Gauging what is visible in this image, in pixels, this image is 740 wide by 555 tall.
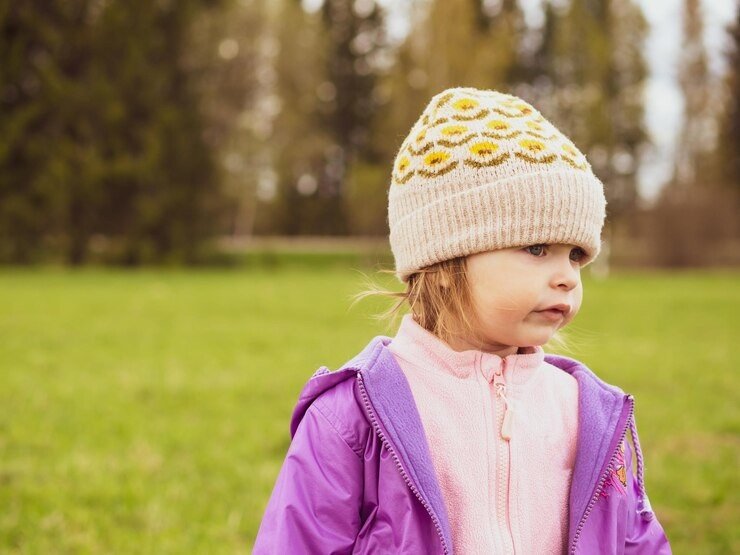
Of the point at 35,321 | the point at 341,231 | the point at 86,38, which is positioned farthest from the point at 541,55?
the point at 35,321

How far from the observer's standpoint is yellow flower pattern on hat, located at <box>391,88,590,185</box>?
6.19 feet

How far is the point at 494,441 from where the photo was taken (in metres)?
1.86

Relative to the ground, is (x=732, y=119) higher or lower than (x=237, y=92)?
lower

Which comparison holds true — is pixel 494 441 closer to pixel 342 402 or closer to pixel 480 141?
pixel 342 402

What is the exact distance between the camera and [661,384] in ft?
23.1

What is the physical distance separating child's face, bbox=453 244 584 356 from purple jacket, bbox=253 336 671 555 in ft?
0.71

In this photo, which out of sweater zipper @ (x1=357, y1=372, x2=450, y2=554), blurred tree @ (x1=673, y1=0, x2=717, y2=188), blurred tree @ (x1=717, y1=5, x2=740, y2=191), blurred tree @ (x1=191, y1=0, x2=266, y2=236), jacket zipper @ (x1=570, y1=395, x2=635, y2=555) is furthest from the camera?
blurred tree @ (x1=673, y1=0, x2=717, y2=188)

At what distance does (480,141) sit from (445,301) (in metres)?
0.34

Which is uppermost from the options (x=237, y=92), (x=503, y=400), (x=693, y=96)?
(x=693, y=96)

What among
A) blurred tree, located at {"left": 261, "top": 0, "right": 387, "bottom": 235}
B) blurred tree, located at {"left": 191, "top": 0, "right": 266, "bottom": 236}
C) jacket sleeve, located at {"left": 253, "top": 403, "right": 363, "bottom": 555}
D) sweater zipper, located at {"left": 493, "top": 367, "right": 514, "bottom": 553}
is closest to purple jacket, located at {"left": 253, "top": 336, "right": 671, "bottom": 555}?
jacket sleeve, located at {"left": 253, "top": 403, "right": 363, "bottom": 555}

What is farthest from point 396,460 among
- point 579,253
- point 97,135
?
point 97,135

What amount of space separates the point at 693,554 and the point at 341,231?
114ft

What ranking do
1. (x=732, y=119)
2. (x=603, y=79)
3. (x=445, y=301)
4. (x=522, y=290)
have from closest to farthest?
(x=522, y=290), (x=445, y=301), (x=732, y=119), (x=603, y=79)

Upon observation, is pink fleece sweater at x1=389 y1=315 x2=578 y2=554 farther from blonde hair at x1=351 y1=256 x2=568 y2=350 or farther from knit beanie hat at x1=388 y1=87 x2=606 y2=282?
knit beanie hat at x1=388 y1=87 x2=606 y2=282
